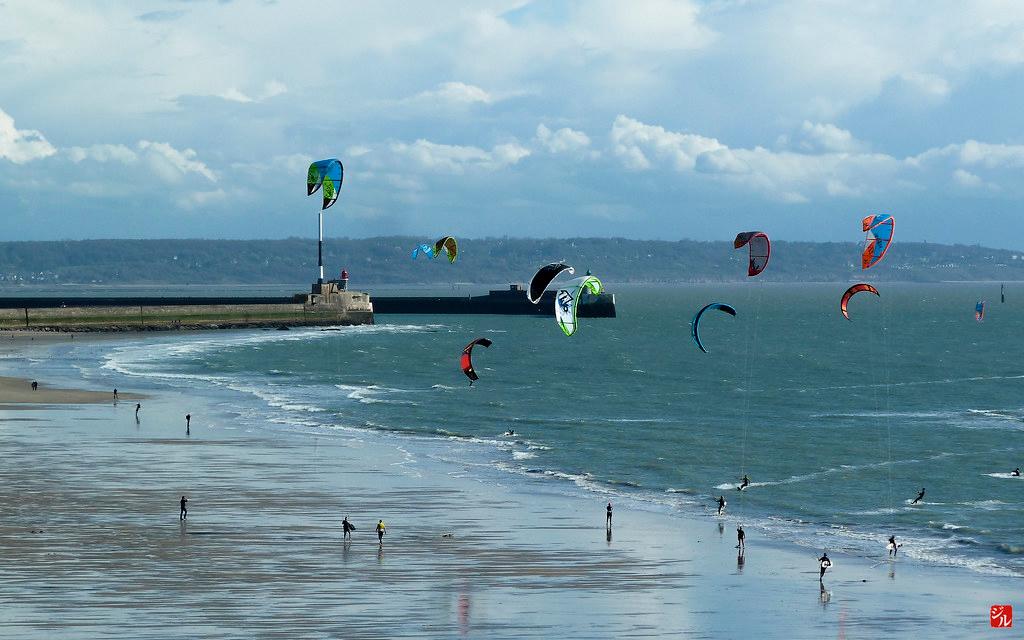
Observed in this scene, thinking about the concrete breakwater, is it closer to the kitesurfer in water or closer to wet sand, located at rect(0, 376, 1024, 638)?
wet sand, located at rect(0, 376, 1024, 638)

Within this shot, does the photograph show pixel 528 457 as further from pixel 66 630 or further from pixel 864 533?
pixel 66 630

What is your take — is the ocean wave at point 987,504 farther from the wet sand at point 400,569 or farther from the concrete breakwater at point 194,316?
the concrete breakwater at point 194,316

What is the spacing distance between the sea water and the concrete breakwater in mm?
9222

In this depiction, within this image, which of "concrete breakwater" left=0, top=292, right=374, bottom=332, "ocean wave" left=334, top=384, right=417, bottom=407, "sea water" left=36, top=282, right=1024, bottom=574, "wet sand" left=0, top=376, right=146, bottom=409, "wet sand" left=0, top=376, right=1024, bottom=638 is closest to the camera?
"wet sand" left=0, top=376, right=1024, bottom=638

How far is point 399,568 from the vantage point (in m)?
30.9

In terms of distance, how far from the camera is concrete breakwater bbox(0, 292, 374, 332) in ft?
453

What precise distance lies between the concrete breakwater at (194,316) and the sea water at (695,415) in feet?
30.3

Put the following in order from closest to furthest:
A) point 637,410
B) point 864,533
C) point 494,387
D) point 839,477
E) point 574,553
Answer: point 574,553, point 864,533, point 839,477, point 637,410, point 494,387

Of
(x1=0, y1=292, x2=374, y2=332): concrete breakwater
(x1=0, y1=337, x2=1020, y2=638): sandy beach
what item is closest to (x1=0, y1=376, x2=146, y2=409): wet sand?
(x1=0, y1=337, x2=1020, y2=638): sandy beach

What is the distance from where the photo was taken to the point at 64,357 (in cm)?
10156

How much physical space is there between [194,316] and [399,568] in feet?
413

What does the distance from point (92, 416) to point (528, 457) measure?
22315 millimetres

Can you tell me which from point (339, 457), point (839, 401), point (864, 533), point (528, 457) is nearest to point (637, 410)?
point (839, 401)

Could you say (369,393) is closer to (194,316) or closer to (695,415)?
(695,415)
